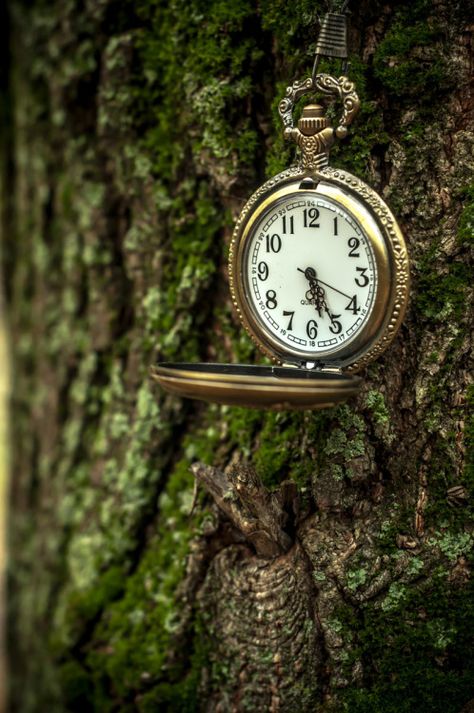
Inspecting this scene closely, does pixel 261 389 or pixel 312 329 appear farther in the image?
pixel 312 329

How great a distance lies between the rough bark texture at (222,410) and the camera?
1.59 meters

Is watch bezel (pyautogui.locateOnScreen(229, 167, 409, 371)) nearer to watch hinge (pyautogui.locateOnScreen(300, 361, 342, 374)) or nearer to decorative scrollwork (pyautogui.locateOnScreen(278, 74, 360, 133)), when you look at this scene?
watch hinge (pyautogui.locateOnScreen(300, 361, 342, 374))

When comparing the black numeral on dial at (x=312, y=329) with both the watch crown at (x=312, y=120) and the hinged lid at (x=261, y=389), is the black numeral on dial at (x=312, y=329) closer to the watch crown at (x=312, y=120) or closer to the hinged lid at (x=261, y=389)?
the hinged lid at (x=261, y=389)

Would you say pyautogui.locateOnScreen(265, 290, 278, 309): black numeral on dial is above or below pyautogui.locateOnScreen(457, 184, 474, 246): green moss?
below

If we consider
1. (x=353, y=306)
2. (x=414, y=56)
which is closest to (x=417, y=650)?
(x=353, y=306)

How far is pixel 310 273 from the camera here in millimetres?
1548

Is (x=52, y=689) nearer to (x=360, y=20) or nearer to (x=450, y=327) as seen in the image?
(x=450, y=327)

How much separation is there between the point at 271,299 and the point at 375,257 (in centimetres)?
24

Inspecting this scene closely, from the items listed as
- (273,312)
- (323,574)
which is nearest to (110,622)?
(323,574)

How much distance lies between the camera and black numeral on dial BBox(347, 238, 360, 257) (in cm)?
148

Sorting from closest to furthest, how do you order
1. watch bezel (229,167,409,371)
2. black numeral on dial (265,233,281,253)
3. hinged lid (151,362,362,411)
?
hinged lid (151,362,362,411) < watch bezel (229,167,409,371) < black numeral on dial (265,233,281,253)

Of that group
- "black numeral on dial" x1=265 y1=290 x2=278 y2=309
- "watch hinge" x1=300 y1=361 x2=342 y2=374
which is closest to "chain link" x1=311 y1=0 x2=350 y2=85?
"black numeral on dial" x1=265 y1=290 x2=278 y2=309

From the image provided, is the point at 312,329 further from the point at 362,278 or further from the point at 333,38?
the point at 333,38

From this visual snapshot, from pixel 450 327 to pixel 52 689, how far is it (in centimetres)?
175
